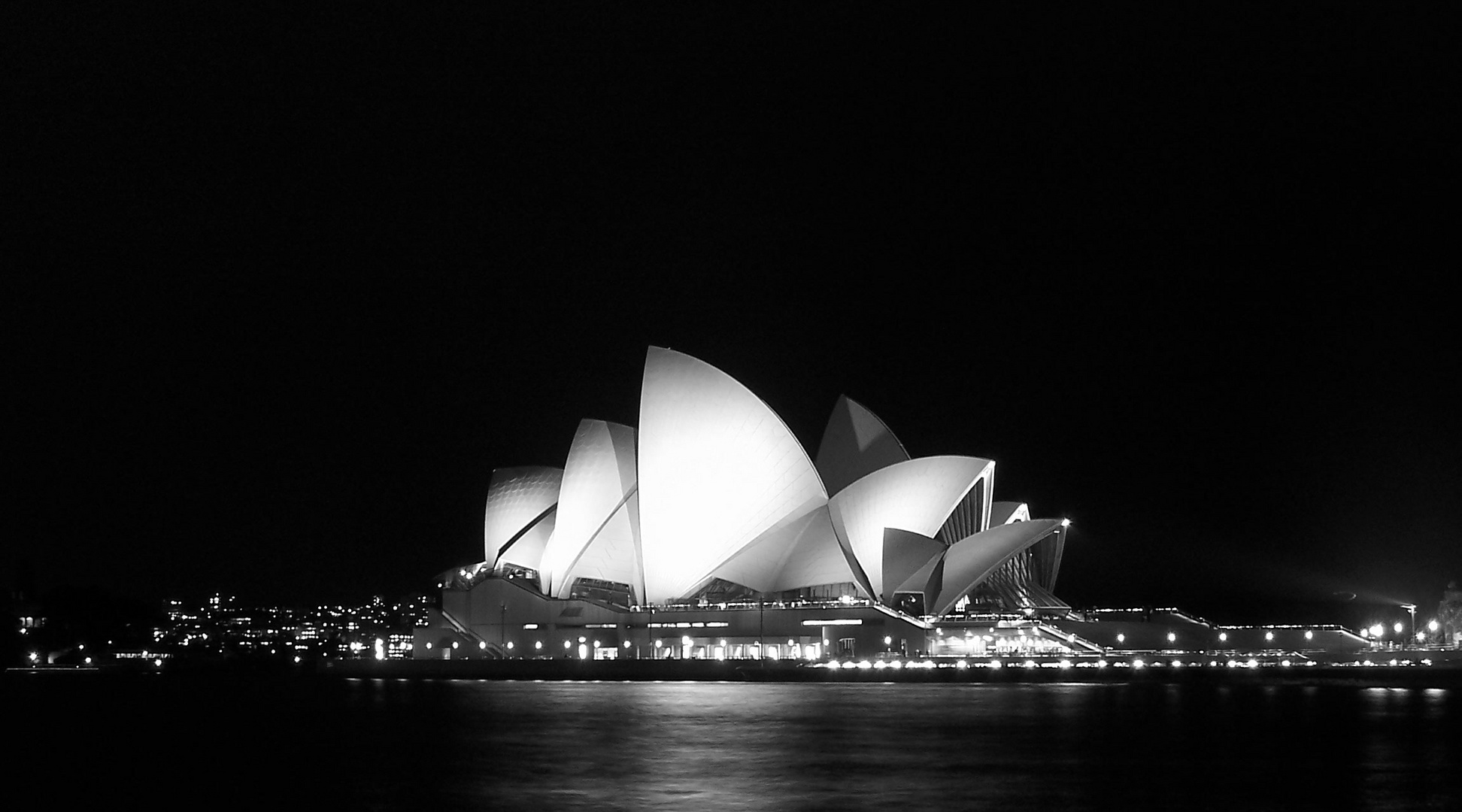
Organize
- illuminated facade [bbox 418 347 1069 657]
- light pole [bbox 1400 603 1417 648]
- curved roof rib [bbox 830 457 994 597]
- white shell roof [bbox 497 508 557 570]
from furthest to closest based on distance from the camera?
light pole [bbox 1400 603 1417 648]
white shell roof [bbox 497 508 557 570]
curved roof rib [bbox 830 457 994 597]
illuminated facade [bbox 418 347 1069 657]

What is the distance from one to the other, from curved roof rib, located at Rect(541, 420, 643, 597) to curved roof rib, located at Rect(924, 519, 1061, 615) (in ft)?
49.8

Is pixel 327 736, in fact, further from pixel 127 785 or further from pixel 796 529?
pixel 796 529

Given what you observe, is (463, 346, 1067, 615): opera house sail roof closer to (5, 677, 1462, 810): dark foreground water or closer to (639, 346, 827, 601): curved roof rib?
(639, 346, 827, 601): curved roof rib

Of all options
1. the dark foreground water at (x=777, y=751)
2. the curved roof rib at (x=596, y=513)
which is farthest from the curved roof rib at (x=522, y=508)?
the dark foreground water at (x=777, y=751)

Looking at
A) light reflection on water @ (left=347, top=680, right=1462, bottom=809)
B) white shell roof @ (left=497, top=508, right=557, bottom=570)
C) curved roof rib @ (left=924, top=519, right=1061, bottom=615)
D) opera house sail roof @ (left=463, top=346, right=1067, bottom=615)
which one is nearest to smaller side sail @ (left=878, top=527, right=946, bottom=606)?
opera house sail roof @ (left=463, top=346, right=1067, bottom=615)

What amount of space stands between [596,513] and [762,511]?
1050cm

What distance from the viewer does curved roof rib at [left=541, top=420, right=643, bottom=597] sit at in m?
73.7

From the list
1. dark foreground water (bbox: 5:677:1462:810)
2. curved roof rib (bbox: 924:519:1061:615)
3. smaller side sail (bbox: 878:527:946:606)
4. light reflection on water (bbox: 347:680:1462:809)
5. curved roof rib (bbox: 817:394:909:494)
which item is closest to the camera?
light reflection on water (bbox: 347:680:1462:809)

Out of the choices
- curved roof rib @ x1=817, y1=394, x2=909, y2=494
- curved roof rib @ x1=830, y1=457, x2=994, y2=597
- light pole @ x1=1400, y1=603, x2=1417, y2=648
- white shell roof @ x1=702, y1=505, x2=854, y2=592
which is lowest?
light pole @ x1=1400, y1=603, x2=1417, y2=648

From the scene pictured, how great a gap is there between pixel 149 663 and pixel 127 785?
3310 inches

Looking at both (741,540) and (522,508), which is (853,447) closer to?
(741,540)

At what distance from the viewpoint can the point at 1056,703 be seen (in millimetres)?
49062

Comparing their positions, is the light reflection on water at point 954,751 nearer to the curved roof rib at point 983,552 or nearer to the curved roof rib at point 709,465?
the curved roof rib at point 709,465

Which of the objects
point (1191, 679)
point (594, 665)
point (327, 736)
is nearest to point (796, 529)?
point (594, 665)
